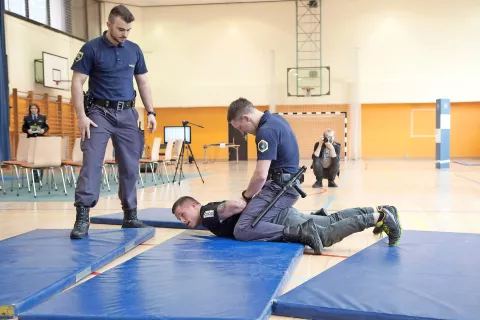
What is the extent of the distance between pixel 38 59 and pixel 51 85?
79cm

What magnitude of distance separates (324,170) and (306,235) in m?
5.13

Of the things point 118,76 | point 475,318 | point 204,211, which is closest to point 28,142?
point 118,76

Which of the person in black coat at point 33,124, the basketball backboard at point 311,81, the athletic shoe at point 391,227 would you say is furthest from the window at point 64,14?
the athletic shoe at point 391,227

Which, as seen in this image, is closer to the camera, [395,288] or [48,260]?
[395,288]

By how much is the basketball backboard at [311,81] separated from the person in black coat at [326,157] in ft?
30.9

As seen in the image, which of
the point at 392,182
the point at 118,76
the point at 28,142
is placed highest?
the point at 118,76

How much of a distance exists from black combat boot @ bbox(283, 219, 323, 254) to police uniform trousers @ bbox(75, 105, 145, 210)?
1401 millimetres

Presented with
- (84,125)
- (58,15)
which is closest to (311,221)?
(84,125)

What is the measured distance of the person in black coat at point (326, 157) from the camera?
784 cm

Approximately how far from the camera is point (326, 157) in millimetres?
7984

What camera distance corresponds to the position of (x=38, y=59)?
1348 centimetres

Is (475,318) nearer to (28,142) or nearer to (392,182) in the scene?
(392,182)

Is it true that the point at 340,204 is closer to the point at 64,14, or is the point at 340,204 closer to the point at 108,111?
the point at 108,111

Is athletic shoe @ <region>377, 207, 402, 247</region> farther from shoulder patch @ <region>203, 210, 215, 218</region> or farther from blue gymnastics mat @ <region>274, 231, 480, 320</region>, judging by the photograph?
shoulder patch @ <region>203, 210, 215, 218</region>
